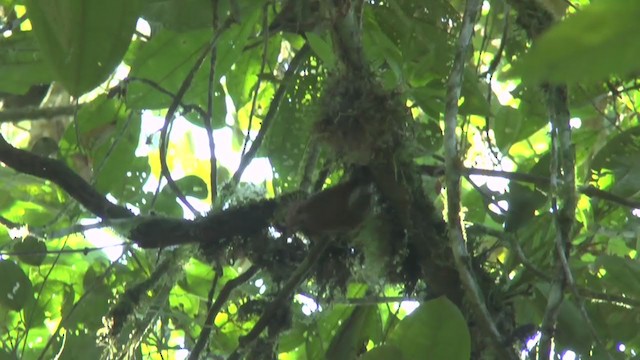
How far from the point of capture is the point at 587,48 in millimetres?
168

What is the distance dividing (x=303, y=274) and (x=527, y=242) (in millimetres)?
345

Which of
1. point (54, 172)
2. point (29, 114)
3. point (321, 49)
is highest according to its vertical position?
point (29, 114)

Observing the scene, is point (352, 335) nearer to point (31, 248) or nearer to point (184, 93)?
point (184, 93)

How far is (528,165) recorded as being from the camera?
116 cm

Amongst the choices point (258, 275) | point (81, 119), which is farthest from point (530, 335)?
point (81, 119)

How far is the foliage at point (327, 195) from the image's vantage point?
0.65 metres

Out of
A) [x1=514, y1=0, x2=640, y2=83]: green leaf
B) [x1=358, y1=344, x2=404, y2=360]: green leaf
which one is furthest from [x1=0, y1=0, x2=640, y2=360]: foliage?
[x1=514, y1=0, x2=640, y2=83]: green leaf

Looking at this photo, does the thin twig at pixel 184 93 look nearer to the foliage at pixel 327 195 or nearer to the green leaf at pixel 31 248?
the foliage at pixel 327 195

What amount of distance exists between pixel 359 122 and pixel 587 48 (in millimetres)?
482

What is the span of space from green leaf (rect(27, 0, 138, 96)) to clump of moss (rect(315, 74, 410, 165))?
0.59 ft

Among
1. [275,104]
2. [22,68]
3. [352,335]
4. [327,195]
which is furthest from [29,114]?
[327,195]

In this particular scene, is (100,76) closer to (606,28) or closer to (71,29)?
(71,29)

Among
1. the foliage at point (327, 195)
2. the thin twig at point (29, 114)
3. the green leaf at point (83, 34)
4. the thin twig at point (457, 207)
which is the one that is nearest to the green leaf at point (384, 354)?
the foliage at point (327, 195)

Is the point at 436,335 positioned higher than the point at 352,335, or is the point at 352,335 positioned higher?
the point at 352,335
